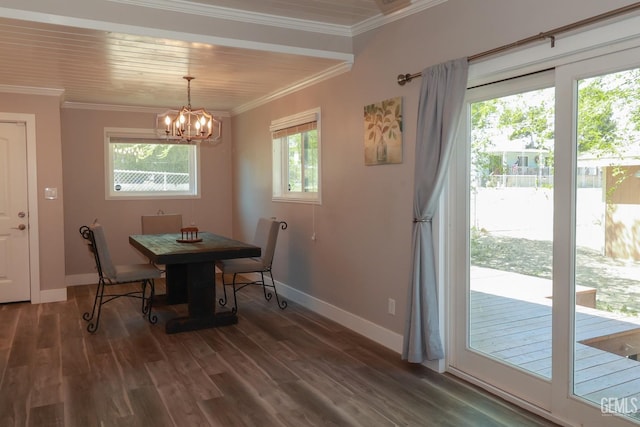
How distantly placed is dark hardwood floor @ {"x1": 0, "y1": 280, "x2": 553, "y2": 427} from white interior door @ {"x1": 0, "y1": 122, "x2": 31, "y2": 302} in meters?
0.99

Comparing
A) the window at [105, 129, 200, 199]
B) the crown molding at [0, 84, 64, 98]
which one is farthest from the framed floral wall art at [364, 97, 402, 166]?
the window at [105, 129, 200, 199]

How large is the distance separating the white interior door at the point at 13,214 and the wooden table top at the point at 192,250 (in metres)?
1.49

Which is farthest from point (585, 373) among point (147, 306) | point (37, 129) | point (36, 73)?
point (37, 129)

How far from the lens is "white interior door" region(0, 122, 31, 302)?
5223 millimetres

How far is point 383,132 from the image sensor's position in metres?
3.74

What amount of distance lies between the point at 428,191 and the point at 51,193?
4282mm

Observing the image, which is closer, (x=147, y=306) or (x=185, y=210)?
(x=147, y=306)

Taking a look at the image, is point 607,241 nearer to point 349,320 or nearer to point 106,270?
point 349,320

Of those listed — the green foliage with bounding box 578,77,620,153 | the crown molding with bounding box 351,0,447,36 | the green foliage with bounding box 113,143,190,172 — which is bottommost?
the green foliage with bounding box 578,77,620,153

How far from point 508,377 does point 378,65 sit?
2418mm

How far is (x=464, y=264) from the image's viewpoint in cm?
316

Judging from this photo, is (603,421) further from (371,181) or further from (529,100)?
(371,181)

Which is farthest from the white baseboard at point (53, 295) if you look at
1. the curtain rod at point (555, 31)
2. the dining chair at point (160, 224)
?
the curtain rod at point (555, 31)

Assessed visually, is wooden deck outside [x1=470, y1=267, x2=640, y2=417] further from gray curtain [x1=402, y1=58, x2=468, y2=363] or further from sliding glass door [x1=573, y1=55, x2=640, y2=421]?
gray curtain [x1=402, y1=58, x2=468, y2=363]
